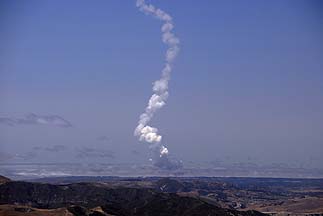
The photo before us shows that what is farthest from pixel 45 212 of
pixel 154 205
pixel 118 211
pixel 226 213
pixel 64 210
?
pixel 226 213

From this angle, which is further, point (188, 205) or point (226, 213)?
point (188, 205)

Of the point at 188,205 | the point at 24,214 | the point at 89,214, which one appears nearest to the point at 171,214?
the point at 188,205

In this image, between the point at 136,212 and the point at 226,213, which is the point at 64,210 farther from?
the point at 226,213

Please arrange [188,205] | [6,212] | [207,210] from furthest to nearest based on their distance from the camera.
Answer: [188,205]
[207,210]
[6,212]

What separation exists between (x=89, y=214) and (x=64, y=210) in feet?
25.2

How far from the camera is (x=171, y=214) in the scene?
190500mm

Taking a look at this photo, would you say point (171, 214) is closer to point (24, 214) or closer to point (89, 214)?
point (89, 214)

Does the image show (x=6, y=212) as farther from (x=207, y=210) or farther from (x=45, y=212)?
(x=207, y=210)

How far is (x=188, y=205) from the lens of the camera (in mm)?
196875

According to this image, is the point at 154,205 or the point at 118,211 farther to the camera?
the point at 154,205

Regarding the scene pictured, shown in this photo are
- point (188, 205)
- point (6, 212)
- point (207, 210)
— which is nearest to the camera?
point (6, 212)

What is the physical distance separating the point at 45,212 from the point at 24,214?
29.9ft

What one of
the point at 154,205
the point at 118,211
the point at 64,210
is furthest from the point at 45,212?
the point at 154,205

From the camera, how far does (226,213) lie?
598 feet
